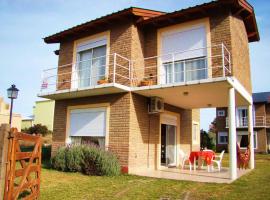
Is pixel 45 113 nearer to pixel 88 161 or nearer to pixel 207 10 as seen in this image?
pixel 88 161

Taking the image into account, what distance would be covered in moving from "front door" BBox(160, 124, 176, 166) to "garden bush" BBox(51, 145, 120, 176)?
439 centimetres

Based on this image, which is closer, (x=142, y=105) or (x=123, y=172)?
(x=123, y=172)

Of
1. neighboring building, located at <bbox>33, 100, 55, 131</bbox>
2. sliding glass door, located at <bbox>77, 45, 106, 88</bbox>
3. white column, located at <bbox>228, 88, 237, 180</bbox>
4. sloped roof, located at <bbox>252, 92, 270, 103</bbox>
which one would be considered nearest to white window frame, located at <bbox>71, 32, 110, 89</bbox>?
sliding glass door, located at <bbox>77, 45, 106, 88</bbox>

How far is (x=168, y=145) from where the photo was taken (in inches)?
611

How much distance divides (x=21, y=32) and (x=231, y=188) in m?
10.3

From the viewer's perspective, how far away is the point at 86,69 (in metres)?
14.2

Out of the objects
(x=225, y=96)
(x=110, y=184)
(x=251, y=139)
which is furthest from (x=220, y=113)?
(x=110, y=184)

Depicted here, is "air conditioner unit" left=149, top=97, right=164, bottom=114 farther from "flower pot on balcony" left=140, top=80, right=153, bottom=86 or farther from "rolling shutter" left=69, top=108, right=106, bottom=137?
"rolling shutter" left=69, top=108, right=106, bottom=137

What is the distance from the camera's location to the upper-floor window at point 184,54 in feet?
39.2

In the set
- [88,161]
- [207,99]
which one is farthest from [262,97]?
[88,161]

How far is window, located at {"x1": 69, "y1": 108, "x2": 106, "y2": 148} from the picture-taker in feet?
41.7

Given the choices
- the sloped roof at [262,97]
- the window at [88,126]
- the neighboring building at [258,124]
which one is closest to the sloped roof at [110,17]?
the window at [88,126]

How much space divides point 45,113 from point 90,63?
2306 cm

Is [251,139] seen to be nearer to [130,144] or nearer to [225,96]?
[225,96]
